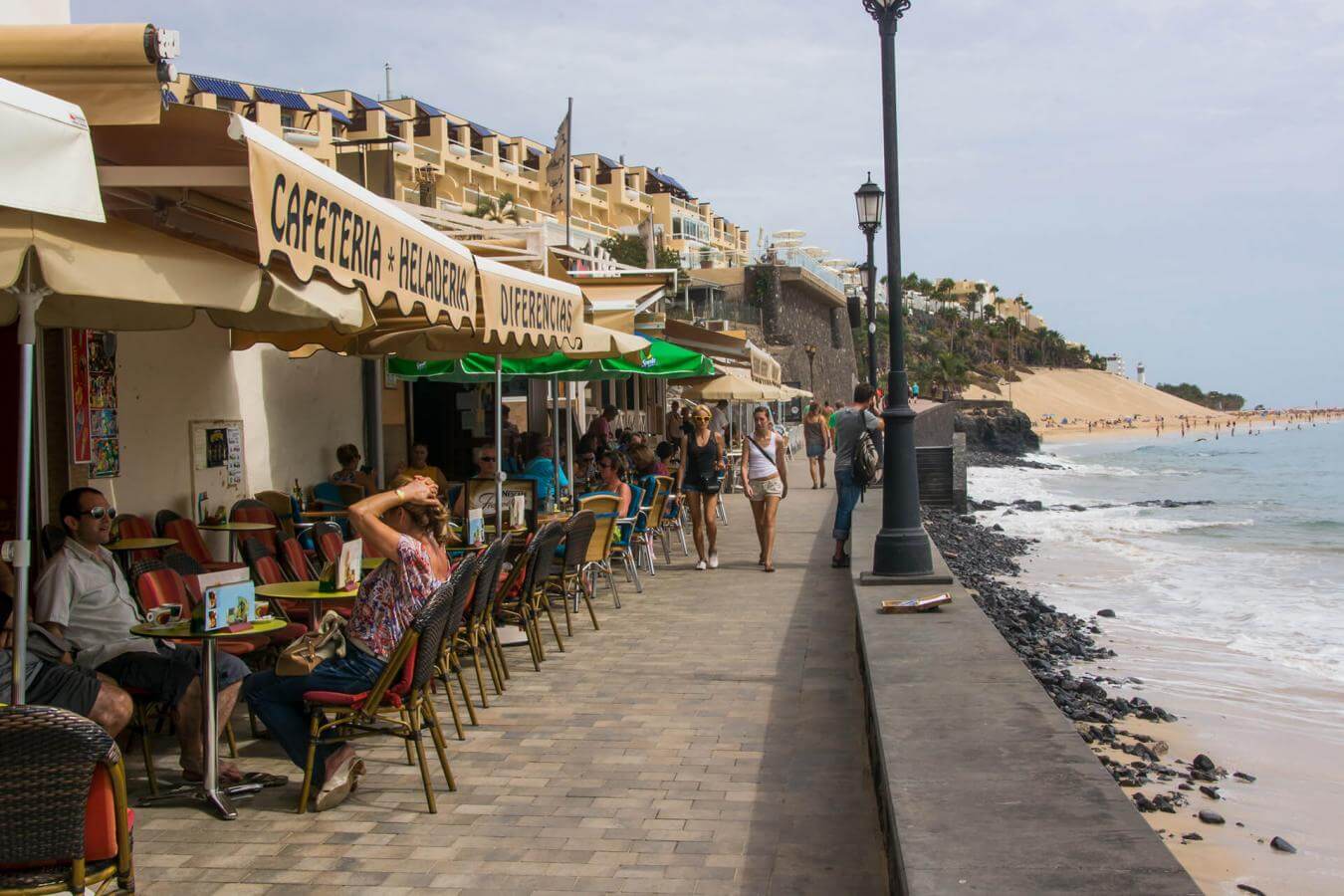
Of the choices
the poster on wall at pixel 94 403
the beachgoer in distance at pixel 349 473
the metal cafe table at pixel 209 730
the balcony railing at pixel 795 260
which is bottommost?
the metal cafe table at pixel 209 730

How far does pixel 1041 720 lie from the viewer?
4.52 meters

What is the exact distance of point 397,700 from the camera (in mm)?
4695

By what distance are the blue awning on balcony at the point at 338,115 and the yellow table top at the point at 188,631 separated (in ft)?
170

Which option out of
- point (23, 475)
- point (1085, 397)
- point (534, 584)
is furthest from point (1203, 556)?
point (1085, 397)

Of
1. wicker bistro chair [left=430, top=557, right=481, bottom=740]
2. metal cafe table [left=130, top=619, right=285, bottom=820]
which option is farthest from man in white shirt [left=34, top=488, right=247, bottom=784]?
wicker bistro chair [left=430, top=557, right=481, bottom=740]

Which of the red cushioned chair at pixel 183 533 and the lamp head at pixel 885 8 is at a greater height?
the lamp head at pixel 885 8

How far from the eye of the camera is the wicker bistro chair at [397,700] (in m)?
4.55

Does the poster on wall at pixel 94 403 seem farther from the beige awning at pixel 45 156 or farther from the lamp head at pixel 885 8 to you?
the lamp head at pixel 885 8

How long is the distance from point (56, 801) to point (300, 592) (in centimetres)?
275

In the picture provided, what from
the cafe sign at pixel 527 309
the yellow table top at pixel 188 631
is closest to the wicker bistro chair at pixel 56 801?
the yellow table top at pixel 188 631

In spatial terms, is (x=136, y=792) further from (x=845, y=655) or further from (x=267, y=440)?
(x=267, y=440)

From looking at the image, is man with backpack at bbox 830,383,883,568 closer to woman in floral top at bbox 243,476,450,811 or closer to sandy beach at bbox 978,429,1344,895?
sandy beach at bbox 978,429,1344,895

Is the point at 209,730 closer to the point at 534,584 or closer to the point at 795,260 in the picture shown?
the point at 534,584

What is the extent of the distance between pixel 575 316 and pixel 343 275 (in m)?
4.26
